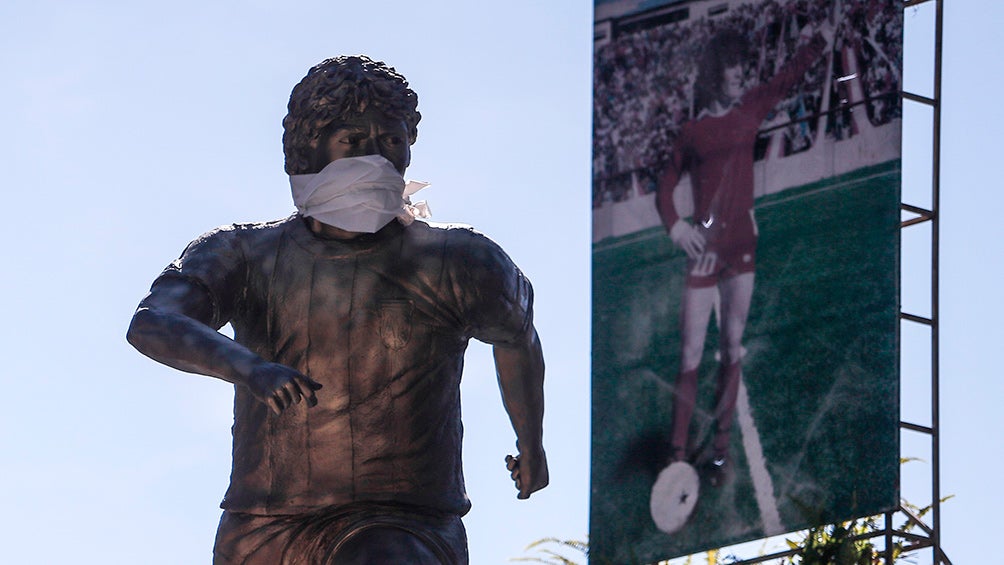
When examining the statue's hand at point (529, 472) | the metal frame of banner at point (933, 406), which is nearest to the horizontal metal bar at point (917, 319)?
the metal frame of banner at point (933, 406)

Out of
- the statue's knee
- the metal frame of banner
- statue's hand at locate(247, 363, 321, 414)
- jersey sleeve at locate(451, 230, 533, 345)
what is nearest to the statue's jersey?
jersey sleeve at locate(451, 230, 533, 345)

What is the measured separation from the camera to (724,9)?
28.3 metres

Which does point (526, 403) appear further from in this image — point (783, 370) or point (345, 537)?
point (783, 370)

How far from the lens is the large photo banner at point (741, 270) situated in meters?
25.5

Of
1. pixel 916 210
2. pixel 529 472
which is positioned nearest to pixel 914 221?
pixel 916 210

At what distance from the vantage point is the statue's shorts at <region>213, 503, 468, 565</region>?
5934 millimetres

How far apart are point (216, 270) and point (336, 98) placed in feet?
1.83

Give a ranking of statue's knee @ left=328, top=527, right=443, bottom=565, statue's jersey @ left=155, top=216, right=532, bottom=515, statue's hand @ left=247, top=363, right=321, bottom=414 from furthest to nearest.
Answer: statue's jersey @ left=155, top=216, right=532, bottom=515 < statue's knee @ left=328, top=527, right=443, bottom=565 < statue's hand @ left=247, top=363, right=321, bottom=414

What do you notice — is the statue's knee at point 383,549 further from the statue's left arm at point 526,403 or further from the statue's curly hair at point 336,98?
the statue's curly hair at point 336,98

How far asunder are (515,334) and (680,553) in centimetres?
2132

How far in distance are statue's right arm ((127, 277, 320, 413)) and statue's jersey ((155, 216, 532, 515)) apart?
0.08 m

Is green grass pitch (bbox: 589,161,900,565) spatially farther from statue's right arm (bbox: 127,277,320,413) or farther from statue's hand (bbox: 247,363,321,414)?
statue's hand (bbox: 247,363,321,414)

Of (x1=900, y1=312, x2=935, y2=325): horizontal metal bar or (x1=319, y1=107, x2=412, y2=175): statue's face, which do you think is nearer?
(x1=319, y1=107, x2=412, y2=175): statue's face

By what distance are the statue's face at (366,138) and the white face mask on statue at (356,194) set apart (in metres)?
0.04
